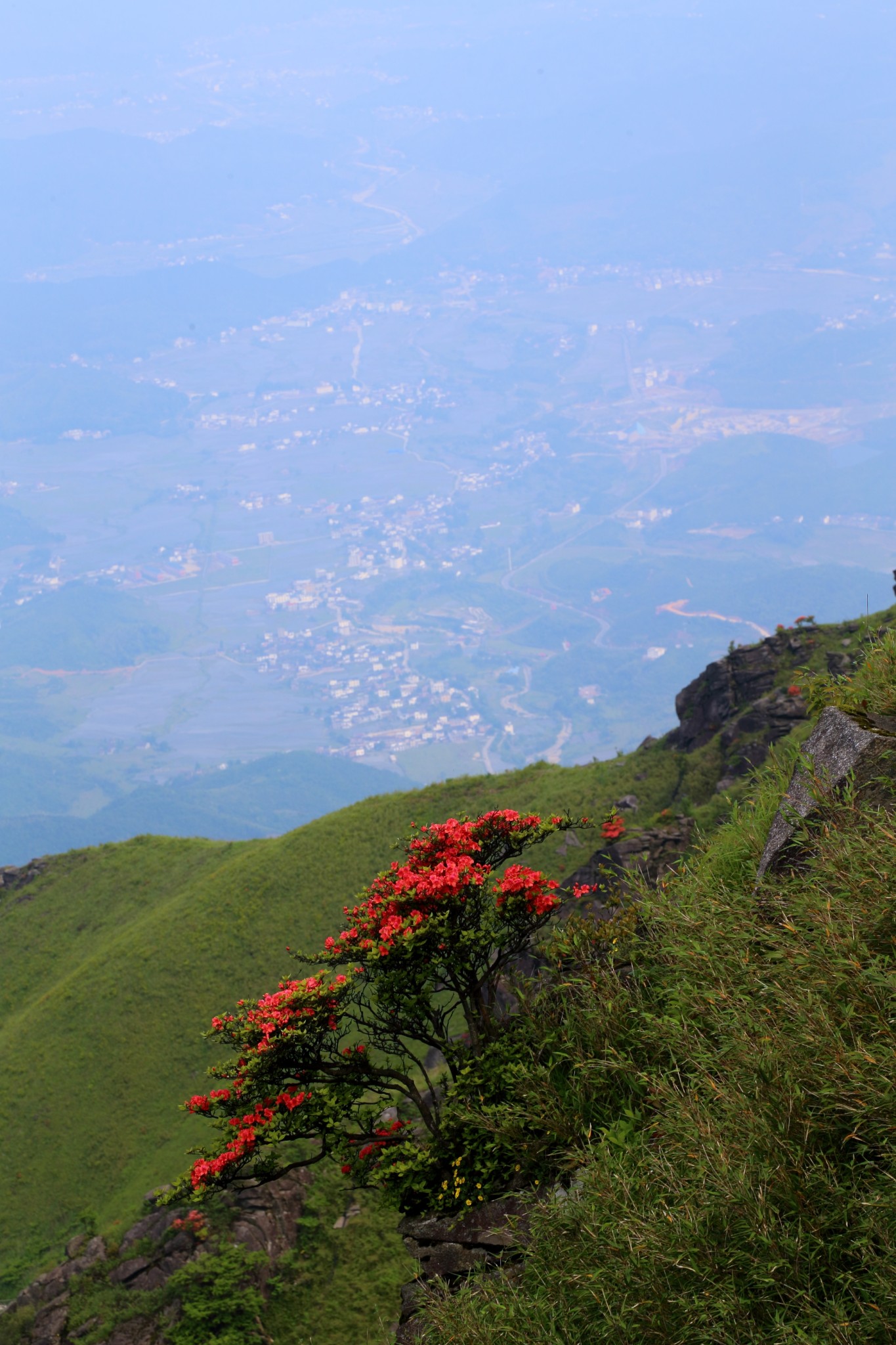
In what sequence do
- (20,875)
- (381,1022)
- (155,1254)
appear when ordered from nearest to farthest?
(381,1022)
(155,1254)
(20,875)

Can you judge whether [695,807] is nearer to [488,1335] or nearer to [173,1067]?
[173,1067]

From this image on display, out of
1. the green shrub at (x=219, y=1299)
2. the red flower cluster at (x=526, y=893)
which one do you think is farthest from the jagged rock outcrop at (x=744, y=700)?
the green shrub at (x=219, y=1299)

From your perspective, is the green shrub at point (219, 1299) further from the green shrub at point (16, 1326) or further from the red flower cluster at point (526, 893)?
the red flower cluster at point (526, 893)

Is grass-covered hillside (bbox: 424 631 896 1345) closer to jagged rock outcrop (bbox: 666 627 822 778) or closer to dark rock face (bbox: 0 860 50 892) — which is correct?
jagged rock outcrop (bbox: 666 627 822 778)

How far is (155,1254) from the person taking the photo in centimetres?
1667

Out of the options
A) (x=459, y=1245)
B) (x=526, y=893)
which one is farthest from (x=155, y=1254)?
(x=526, y=893)

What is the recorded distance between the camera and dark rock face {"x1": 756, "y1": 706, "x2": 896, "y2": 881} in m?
8.28

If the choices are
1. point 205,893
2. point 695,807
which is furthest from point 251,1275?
point 205,893

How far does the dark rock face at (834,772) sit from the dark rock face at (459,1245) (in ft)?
13.4

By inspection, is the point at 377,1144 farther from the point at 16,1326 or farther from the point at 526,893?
the point at 16,1326

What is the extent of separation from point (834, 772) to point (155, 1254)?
15733mm

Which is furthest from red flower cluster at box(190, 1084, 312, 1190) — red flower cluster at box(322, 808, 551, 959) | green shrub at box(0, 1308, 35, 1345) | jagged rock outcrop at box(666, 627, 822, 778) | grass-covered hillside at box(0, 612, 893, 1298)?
jagged rock outcrop at box(666, 627, 822, 778)

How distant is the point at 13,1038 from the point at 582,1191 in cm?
2839

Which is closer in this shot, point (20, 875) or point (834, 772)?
point (834, 772)
